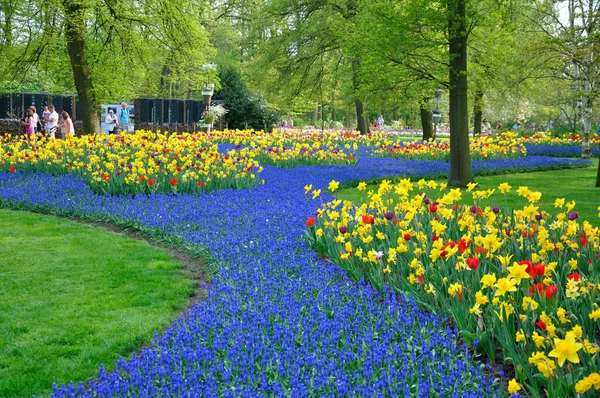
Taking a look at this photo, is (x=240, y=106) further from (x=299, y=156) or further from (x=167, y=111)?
(x=299, y=156)

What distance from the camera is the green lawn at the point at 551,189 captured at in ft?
34.6

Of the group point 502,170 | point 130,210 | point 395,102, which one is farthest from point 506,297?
point 502,170

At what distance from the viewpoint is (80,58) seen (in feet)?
58.5

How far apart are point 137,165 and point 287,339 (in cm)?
725

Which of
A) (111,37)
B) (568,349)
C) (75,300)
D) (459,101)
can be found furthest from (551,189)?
(111,37)

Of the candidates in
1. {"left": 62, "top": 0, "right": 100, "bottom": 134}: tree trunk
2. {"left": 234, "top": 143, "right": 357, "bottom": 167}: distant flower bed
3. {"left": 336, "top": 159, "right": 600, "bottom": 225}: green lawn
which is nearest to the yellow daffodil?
{"left": 336, "top": 159, "right": 600, "bottom": 225}: green lawn

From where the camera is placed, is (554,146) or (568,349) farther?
(554,146)

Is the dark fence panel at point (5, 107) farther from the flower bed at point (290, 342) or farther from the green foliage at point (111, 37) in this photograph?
the flower bed at point (290, 342)

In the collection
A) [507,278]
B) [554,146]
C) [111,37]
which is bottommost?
[507,278]

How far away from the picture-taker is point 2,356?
438cm

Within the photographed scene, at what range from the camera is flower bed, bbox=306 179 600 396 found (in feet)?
10.9

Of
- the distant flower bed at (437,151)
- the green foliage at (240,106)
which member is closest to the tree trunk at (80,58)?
the distant flower bed at (437,151)

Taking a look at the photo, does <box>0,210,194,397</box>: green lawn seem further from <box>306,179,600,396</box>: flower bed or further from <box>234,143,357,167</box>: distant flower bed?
<box>234,143,357,167</box>: distant flower bed

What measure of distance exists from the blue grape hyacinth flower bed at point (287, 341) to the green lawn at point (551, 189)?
390cm
